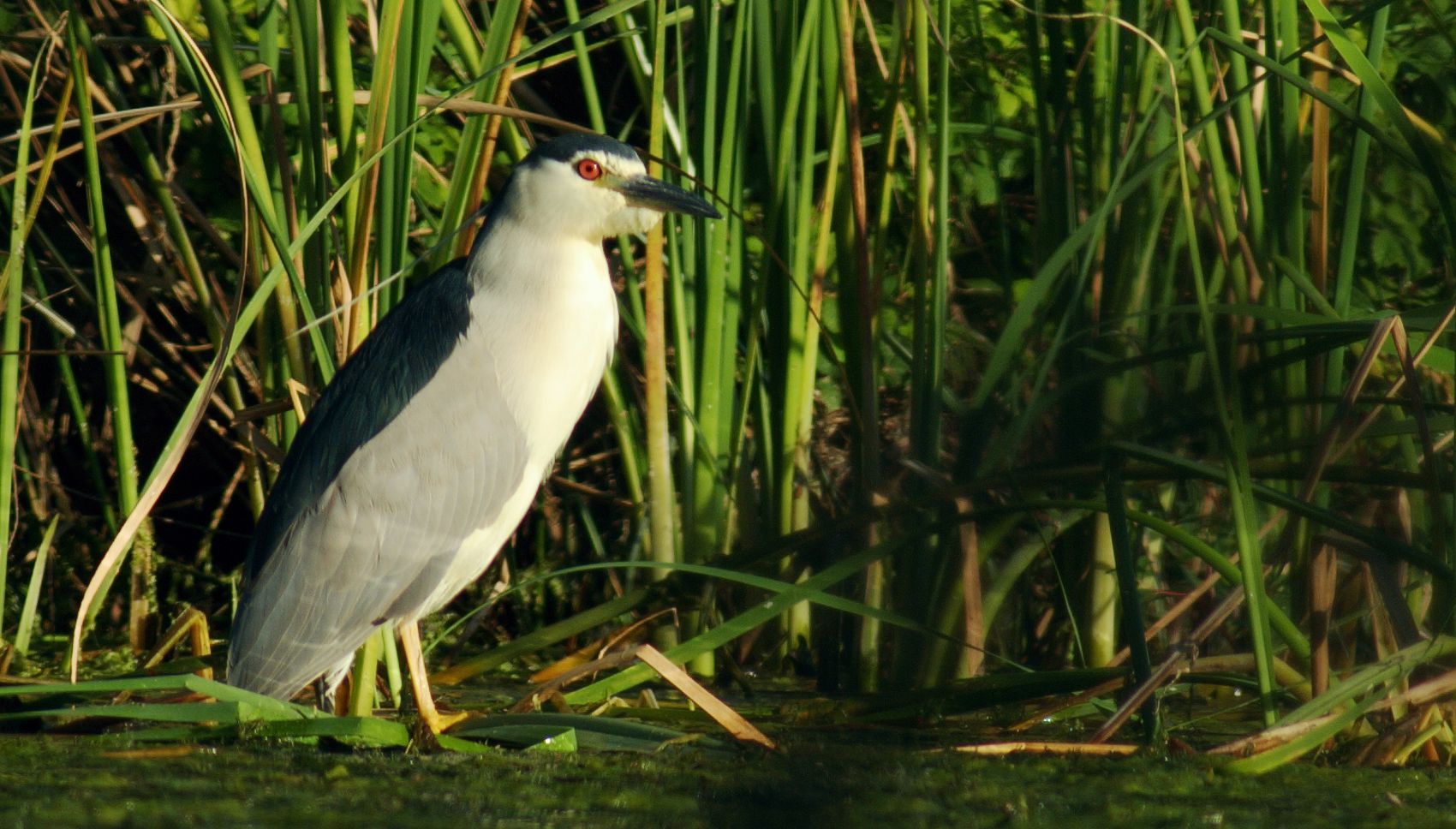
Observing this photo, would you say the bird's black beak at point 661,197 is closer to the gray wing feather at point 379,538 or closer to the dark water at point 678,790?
the gray wing feather at point 379,538

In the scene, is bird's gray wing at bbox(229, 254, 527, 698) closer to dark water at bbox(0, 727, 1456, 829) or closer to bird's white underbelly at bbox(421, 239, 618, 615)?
bird's white underbelly at bbox(421, 239, 618, 615)

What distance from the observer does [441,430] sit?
9.70 feet

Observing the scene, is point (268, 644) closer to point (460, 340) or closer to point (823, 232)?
point (460, 340)

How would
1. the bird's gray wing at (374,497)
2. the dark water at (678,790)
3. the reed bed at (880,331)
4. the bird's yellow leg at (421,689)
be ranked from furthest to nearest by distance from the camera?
the bird's gray wing at (374,497) → the bird's yellow leg at (421,689) → the reed bed at (880,331) → the dark water at (678,790)

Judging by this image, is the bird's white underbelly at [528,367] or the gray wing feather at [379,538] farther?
the bird's white underbelly at [528,367]

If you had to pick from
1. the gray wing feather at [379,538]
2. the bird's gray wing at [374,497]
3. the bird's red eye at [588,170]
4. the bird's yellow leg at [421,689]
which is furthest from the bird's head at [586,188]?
the bird's yellow leg at [421,689]

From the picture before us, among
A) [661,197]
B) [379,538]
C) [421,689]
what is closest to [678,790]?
[421,689]

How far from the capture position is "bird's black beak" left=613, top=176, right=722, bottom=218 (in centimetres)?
293

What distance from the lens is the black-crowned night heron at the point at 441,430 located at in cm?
285

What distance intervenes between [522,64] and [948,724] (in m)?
2.07

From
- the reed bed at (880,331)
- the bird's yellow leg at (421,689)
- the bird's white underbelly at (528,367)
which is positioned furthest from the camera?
the bird's white underbelly at (528,367)

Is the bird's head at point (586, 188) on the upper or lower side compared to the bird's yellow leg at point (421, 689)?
upper

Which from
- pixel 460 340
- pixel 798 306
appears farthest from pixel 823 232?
pixel 460 340

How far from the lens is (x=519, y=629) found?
390cm
